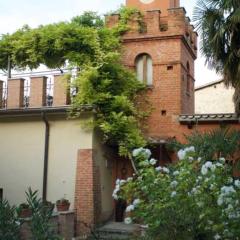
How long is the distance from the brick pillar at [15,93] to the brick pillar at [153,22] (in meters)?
4.63

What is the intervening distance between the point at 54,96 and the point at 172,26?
450 centimetres

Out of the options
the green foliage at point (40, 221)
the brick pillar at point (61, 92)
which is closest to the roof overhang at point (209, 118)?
the brick pillar at point (61, 92)

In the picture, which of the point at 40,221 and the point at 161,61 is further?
the point at 161,61

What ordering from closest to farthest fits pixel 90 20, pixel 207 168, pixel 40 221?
pixel 40 221, pixel 207 168, pixel 90 20

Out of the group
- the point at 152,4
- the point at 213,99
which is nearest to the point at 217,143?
the point at 152,4

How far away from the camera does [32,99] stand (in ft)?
53.5

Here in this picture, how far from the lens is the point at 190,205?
20.1 feet

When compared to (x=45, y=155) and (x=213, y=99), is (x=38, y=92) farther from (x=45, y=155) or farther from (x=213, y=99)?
(x=213, y=99)

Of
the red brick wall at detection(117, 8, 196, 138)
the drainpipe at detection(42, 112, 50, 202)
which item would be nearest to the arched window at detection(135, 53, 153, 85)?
the red brick wall at detection(117, 8, 196, 138)

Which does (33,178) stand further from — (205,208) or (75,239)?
(205,208)

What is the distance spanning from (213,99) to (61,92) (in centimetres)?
1613

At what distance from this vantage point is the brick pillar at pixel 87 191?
580 inches

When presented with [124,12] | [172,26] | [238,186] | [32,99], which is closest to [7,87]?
[32,99]

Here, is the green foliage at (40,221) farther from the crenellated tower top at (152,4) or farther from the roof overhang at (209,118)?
the crenellated tower top at (152,4)
